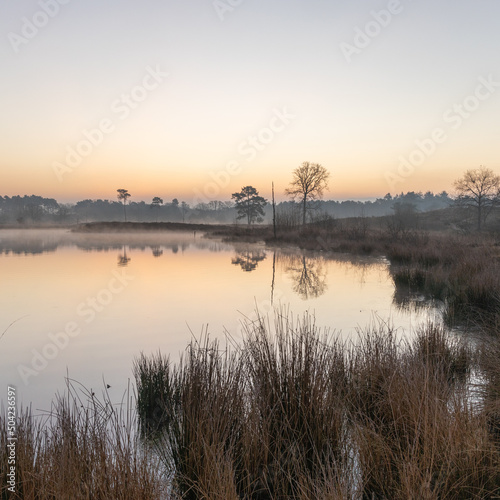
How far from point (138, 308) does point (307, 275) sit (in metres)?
6.90

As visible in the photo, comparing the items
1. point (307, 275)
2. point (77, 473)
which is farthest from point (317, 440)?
point (307, 275)

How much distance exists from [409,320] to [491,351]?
3597mm

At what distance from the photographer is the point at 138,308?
959cm

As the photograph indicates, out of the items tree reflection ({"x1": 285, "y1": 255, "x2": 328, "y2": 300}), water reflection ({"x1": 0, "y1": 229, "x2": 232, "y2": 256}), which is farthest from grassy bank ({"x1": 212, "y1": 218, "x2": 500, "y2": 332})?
water reflection ({"x1": 0, "y1": 229, "x2": 232, "y2": 256})

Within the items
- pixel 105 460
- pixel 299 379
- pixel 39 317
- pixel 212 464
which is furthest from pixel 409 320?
pixel 39 317

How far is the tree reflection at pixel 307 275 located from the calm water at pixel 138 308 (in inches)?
1.4

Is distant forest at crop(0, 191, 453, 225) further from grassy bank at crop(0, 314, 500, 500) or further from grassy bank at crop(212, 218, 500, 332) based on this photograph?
grassy bank at crop(0, 314, 500, 500)

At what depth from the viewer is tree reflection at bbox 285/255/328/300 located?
1118cm

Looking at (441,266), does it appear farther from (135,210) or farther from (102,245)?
(135,210)

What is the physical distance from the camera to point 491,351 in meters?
3.88

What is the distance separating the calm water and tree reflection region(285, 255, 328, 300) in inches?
1.4

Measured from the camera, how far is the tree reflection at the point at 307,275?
11180 millimetres

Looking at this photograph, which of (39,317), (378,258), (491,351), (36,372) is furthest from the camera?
(378,258)

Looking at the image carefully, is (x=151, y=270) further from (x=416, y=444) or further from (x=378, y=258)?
(x=416, y=444)
